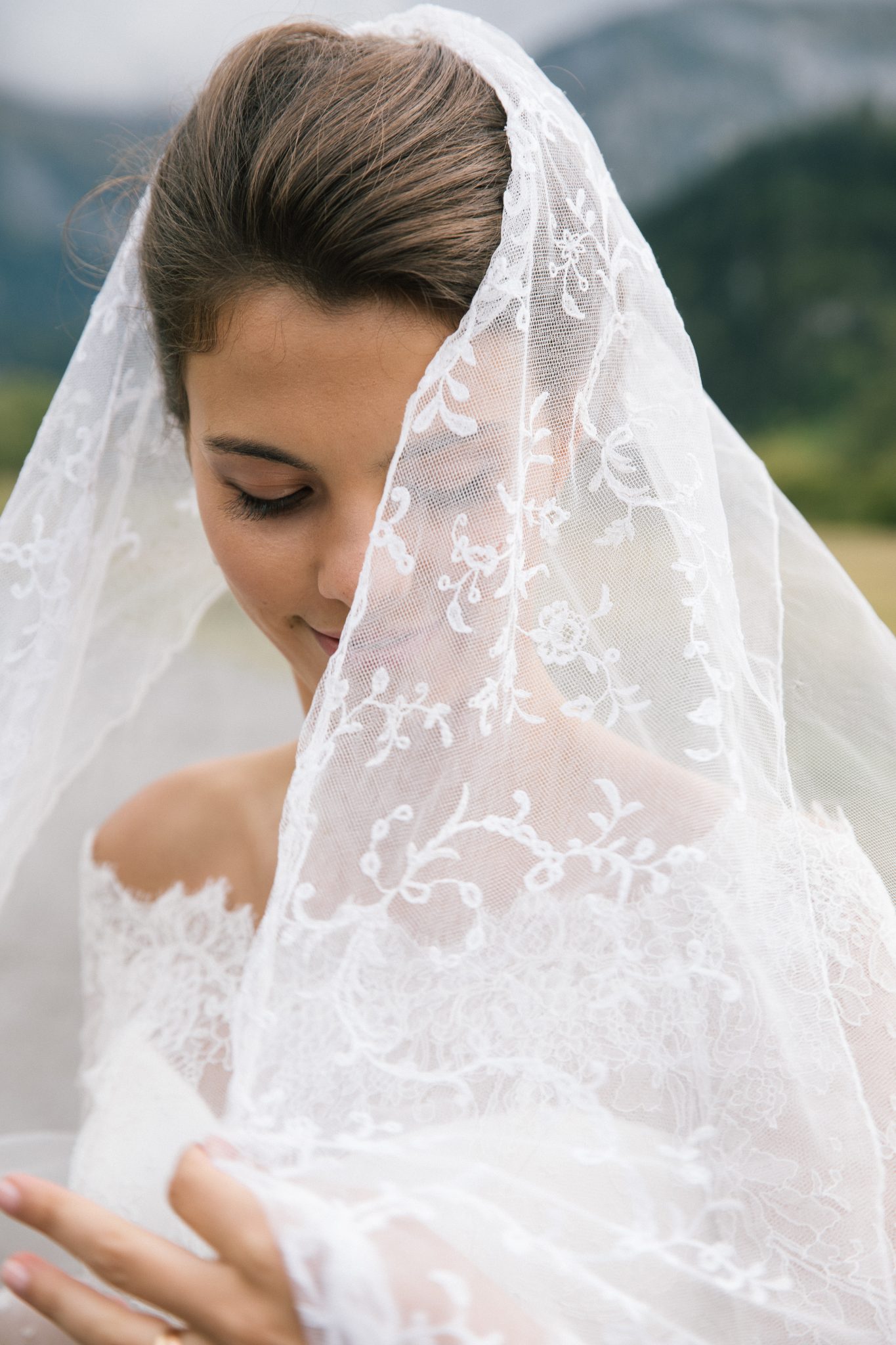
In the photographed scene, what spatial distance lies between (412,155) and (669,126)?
7.48 feet

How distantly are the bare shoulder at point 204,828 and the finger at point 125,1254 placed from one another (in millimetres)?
734

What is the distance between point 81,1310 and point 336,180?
0.92 meters

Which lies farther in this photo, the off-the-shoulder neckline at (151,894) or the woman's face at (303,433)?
the off-the-shoulder neckline at (151,894)

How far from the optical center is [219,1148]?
66 centimetres

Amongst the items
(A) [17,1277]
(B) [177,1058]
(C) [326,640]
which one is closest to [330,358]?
(C) [326,640]

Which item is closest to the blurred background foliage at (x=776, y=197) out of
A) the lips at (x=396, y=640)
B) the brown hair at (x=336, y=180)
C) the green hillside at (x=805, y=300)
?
the green hillside at (x=805, y=300)

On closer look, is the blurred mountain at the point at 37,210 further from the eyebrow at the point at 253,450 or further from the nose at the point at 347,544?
the nose at the point at 347,544

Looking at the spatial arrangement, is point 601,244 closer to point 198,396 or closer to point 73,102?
point 198,396

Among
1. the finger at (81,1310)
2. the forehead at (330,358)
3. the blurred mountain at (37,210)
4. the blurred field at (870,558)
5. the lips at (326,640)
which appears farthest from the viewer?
the blurred mountain at (37,210)

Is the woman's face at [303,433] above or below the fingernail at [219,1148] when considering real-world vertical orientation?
above

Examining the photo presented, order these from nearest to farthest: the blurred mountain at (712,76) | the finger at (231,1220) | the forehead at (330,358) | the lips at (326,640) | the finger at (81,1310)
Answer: the finger at (231,1220) < the finger at (81,1310) < the forehead at (330,358) < the lips at (326,640) < the blurred mountain at (712,76)

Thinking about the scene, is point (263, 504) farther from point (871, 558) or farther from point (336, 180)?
point (871, 558)

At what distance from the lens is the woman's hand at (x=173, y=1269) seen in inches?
24.9

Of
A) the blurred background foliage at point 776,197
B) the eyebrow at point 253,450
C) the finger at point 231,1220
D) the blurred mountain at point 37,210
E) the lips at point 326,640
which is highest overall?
the blurred background foliage at point 776,197
